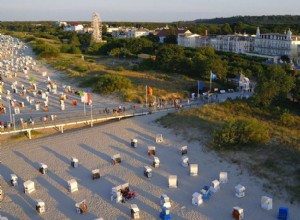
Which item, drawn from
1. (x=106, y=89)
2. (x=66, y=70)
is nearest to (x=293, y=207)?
(x=106, y=89)

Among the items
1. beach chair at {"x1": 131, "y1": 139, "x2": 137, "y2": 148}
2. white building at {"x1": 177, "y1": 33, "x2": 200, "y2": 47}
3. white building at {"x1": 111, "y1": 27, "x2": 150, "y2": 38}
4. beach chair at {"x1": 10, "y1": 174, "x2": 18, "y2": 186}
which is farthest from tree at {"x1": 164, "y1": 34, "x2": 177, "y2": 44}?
beach chair at {"x1": 10, "y1": 174, "x2": 18, "y2": 186}

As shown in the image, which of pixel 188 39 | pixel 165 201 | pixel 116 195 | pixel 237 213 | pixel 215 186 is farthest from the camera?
pixel 188 39

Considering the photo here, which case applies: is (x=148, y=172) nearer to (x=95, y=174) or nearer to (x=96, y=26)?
(x=95, y=174)

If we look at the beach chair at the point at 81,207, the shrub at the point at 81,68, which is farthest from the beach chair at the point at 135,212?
the shrub at the point at 81,68

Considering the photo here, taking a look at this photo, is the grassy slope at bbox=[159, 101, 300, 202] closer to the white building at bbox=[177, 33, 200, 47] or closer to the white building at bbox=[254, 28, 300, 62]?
the white building at bbox=[254, 28, 300, 62]

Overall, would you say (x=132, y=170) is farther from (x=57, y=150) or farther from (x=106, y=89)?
(x=106, y=89)

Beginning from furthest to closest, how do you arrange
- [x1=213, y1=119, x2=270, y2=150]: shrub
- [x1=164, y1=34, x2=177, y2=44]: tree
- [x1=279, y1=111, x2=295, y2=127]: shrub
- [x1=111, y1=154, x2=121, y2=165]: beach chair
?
[x1=164, y1=34, x2=177, y2=44]: tree, [x1=279, y1=111, x2=295, y2=127]: shrub, [x1=213, y1=119, x2=270, y2=150]: shrub, [x1=111, y1=154, x2=121, y2=165]: beach chair

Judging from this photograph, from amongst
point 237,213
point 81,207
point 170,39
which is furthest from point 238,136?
point 170,39
